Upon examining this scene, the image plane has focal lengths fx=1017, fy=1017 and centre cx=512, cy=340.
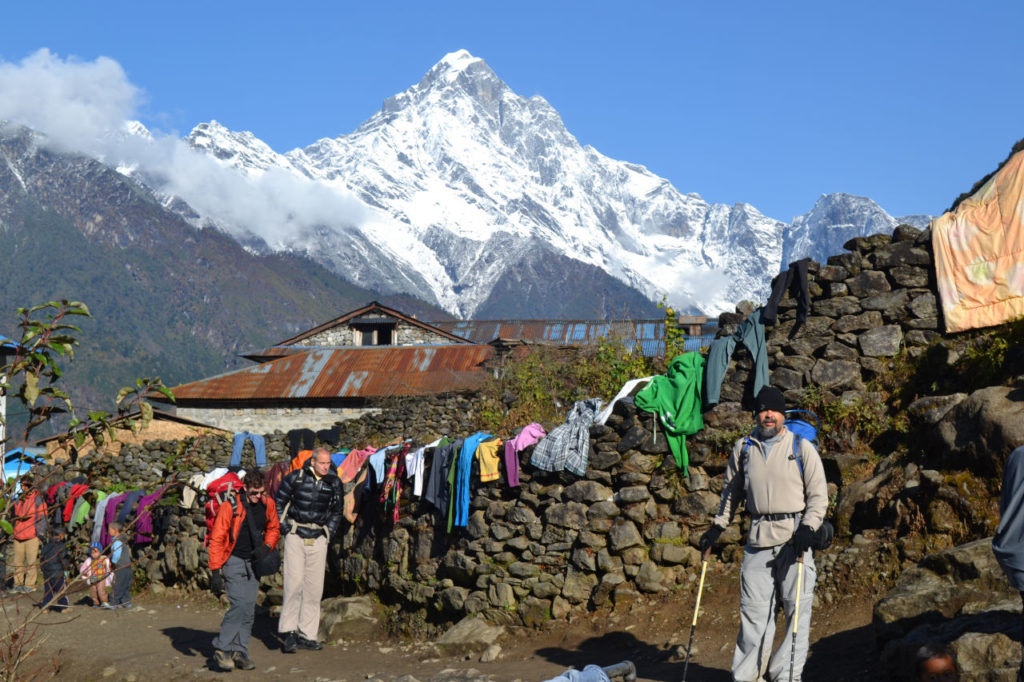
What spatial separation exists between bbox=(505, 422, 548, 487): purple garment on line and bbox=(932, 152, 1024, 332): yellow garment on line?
15.0ft

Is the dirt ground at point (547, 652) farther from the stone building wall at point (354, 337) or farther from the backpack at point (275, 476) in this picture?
the stone building wall at point (354, 337)

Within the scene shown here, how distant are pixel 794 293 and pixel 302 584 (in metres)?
6.20

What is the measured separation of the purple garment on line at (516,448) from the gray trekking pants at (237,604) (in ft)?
9.90

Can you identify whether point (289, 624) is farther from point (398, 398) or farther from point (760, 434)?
point (398, 398)

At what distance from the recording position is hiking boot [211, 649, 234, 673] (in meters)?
9.84

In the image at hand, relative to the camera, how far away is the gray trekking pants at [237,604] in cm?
991

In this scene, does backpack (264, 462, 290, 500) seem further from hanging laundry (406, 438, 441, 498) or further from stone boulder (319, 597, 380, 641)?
stone boulder (319, 597, 380, 641)

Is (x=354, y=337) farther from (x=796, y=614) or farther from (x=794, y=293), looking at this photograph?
(x=796, y=614)

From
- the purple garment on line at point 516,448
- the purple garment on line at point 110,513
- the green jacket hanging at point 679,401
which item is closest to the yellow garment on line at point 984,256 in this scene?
the green jacket hanging at point 679,401

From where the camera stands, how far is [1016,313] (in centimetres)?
1027

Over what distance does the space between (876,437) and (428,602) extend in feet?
17.5

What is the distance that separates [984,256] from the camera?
34.7ft

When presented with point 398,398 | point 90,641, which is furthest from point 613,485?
point 398,398

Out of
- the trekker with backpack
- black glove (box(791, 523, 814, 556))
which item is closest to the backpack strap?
the trekker with backpack
